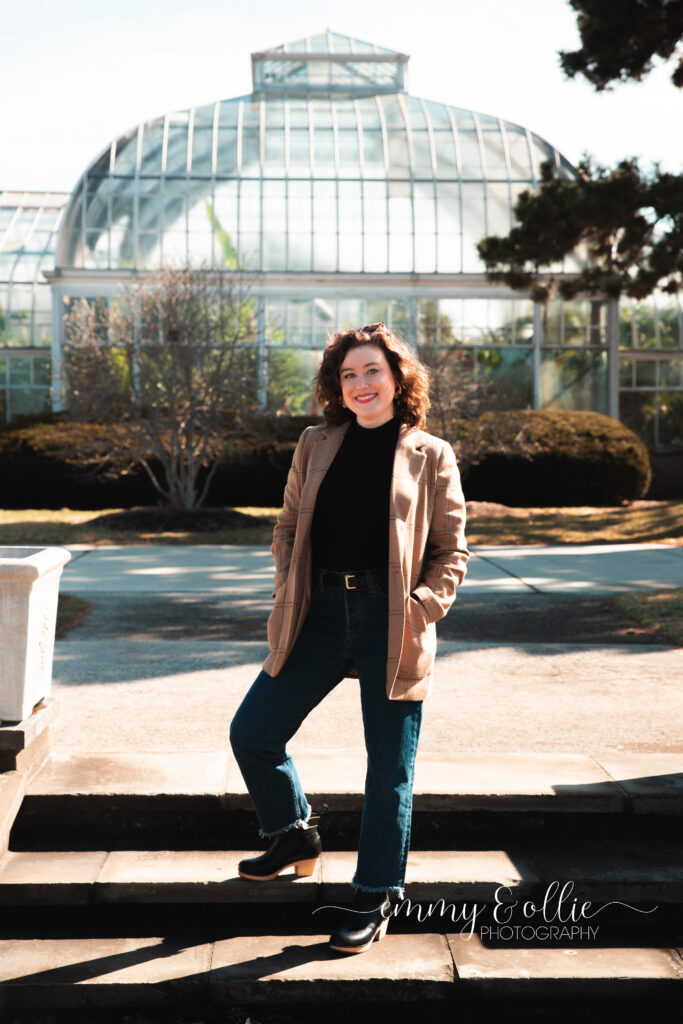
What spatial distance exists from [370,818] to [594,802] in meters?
1.17

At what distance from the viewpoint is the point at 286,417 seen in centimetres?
1861

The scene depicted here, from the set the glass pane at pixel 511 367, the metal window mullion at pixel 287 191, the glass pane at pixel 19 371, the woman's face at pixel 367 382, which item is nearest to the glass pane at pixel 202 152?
the metal window mullion at pixel 287 191

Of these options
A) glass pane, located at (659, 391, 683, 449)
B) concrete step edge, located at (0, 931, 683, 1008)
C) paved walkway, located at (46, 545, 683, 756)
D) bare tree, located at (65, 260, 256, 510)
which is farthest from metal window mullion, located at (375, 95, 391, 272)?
concrete step edge, located at (0, 931, 683, 1008)

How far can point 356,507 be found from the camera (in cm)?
Answer: 318

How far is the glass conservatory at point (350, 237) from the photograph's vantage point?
22641 mm

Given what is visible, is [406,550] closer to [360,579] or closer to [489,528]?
[360,579]

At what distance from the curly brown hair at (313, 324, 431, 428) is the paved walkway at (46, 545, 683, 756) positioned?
1734 millimetres

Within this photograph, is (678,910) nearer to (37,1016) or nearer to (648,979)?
(648,979)

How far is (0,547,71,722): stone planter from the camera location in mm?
3914

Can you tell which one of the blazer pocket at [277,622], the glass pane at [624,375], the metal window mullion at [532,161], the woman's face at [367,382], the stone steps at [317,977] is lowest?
the stone steps at [317,977]

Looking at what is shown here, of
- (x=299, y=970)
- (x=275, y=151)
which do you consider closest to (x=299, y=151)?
(x=275, y=151)

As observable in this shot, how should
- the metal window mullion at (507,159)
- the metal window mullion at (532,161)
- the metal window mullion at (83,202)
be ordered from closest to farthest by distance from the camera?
the metal window mullion at (83,202) → the metal window mullion at (507,159) → the metal window mullion at (532,161)

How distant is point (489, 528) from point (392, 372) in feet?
42.2

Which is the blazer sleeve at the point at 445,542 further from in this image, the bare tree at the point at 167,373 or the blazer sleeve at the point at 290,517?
the bare tree at the point at 167,373
